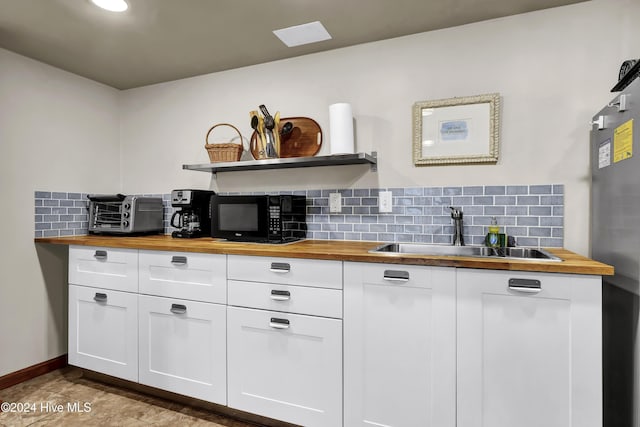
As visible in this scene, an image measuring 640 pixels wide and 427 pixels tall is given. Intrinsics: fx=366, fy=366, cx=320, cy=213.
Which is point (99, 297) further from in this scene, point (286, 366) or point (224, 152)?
point (286, 366)

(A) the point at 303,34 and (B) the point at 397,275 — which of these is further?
(A) the point at 303,34

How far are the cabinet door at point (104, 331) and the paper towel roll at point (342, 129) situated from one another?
1.50 meters

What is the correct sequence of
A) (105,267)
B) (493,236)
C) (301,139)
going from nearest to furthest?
1. (493,236)
2. (105,267)
3. (301,139)

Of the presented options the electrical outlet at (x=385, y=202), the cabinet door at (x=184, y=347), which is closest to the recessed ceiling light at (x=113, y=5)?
the cabinet door at (x=184, y=347)

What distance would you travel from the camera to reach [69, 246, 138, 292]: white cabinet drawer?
86.4 inches

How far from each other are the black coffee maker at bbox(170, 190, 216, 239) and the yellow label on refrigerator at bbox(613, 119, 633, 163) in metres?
2.26

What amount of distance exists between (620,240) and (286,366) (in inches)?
60.2

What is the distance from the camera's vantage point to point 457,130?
2039mm

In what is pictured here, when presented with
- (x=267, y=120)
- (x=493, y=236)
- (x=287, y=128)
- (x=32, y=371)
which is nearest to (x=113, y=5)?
(x=267, y=120)

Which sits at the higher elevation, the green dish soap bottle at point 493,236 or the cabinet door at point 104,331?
the green dish soap bottle at point 493,236


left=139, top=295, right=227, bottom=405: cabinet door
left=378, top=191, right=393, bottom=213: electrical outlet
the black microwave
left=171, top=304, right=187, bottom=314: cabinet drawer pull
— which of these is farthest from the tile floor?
left=378, top=191, right=393, bottom=213: electrical outlet

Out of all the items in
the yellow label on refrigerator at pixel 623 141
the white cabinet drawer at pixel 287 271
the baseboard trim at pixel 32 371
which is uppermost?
the yellow label on refrigerator at pixel 623 141

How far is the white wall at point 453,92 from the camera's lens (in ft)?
6.00

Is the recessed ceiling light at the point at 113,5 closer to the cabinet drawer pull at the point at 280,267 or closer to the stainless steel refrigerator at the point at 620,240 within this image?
the cabinet drawer pull at the point at 280,267
